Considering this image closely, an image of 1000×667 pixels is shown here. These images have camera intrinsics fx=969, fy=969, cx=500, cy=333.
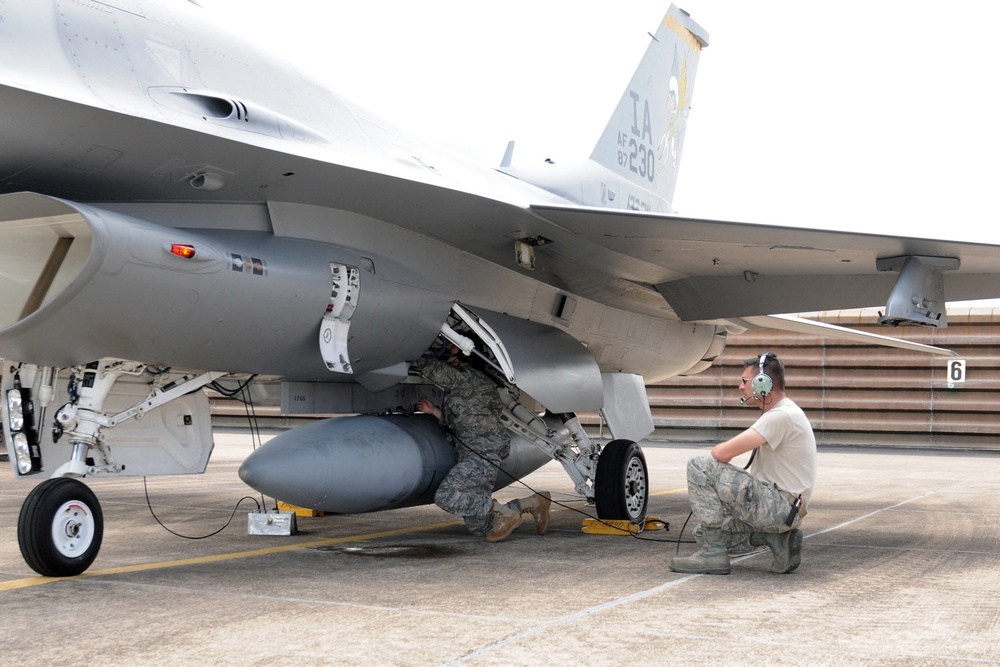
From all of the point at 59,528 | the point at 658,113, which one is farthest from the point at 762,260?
the point at 59,528

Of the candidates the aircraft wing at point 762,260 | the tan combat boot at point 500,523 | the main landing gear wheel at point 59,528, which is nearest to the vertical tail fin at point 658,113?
the aircraft wing at point 762,260

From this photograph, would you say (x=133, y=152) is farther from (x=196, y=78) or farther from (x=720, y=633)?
(x=720, y=633)

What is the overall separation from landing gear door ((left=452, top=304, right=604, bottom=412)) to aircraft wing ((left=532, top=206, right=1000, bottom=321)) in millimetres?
901

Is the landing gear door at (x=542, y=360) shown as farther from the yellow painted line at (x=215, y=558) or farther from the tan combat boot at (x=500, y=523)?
the yellow painted line at (x=215, y=558)

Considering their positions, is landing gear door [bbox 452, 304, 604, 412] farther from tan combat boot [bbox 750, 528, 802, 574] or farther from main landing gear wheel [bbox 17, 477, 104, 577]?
main landing gear wheel [bbox 17, 477, 104, 577]

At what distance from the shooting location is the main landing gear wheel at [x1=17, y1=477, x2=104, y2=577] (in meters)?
4.76

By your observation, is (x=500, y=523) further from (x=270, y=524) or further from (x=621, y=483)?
(x=270, y=524)

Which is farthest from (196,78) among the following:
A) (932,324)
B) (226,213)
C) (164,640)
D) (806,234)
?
(932,324)

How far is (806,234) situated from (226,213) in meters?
3.64

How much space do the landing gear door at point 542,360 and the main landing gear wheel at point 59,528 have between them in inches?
111

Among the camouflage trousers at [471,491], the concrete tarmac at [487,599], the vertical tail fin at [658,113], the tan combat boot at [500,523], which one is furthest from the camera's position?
the vertical tail fin at [658,113]

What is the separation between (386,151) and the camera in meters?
6.24

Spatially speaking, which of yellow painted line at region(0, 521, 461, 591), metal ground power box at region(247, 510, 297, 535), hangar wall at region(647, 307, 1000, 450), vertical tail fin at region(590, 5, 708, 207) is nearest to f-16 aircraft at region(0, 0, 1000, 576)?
yellow painted line at region(0, 521, 461, 591)

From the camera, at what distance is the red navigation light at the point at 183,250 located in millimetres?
4887
